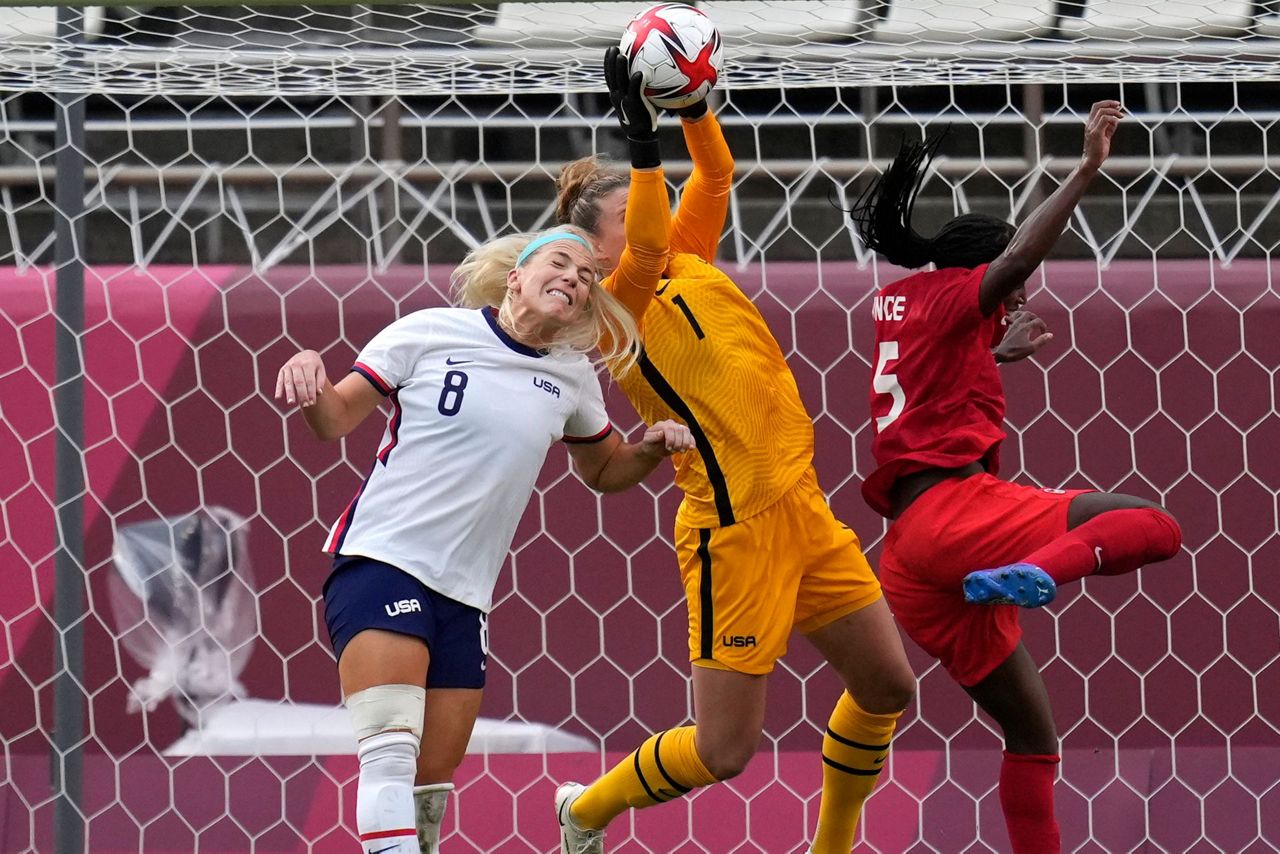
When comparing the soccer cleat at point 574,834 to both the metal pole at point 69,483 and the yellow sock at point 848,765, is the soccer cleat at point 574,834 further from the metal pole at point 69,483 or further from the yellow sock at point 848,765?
the metal pole at point 69,483

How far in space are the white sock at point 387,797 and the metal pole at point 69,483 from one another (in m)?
1.17

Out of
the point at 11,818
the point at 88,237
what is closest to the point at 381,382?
the point at 11,818

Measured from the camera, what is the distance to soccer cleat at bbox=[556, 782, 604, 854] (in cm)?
306

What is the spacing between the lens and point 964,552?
2.69 m

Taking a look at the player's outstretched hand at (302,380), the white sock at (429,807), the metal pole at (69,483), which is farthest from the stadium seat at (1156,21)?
the metal pole at (69,483)

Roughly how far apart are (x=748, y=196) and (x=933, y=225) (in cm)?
61

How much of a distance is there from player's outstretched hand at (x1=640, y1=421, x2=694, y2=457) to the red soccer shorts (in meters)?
0.50

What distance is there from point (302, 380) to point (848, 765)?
141 centimetres

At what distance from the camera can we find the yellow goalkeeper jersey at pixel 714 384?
2.81 metres

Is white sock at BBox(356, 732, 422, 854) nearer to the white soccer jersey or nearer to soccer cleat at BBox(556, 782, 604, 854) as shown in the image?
the white soccer jersey

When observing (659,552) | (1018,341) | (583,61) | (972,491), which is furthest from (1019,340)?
(583,61)

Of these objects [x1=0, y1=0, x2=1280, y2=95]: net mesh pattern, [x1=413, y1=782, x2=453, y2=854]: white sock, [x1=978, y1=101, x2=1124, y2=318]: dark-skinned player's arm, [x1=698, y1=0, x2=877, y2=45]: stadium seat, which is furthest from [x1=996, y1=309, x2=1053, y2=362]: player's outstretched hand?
[x1=413, y1=782, x2=453, y2=854]: white sock

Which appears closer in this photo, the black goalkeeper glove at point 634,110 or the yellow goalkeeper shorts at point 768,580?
the black goalkeeper glove at point 634,110

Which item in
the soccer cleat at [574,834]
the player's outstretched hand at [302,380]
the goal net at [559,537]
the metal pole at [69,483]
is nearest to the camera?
the player's outstretched hand at [302,380]
